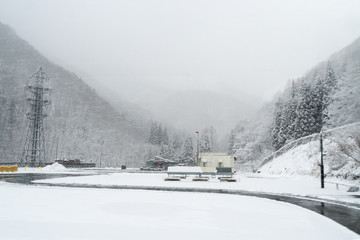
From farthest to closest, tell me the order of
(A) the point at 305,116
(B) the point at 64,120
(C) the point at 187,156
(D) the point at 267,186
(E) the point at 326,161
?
(B) the point at 64,120 → (C) the point at 187,156 → (A) the point at 305,116 → (E) the point at 326,161 → (D) the point at 267,186

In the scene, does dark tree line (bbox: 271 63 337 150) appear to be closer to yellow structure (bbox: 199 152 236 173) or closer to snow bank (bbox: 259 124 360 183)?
snow bank (bbox: 259 124 360 183)

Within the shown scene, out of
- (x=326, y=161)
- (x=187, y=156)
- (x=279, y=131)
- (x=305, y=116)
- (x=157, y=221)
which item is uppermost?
(x=305, y=116)

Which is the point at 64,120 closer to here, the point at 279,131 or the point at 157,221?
the point at 279,131

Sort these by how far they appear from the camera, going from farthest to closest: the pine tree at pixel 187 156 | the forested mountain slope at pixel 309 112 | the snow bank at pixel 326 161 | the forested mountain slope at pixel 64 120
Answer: the forested mountain slope at pixel 64 120 → the pine tree at pixel 187 156 → the forested mountain slope at pixel 309 112 → the snow bank at pixel 326 161

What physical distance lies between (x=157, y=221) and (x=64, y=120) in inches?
5529

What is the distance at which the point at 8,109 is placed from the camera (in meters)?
136

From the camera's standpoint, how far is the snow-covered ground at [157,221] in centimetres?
722

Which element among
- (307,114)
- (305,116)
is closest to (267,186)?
(305,116)

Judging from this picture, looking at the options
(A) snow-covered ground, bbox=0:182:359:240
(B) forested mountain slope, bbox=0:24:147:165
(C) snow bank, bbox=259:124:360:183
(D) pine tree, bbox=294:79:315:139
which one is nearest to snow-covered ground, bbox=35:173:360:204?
(C) snow bank, bbox=259:124:360:183

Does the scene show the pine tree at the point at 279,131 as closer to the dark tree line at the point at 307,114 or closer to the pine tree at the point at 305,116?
the dark tree line at the point at 307,114

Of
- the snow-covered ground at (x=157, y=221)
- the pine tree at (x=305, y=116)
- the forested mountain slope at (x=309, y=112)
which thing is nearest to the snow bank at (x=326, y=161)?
the pine tree at (x=305, y=116)

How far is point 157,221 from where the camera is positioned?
8641 mm

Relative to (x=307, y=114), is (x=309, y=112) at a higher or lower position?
higher

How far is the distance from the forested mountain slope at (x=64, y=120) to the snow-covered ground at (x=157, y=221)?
101m
